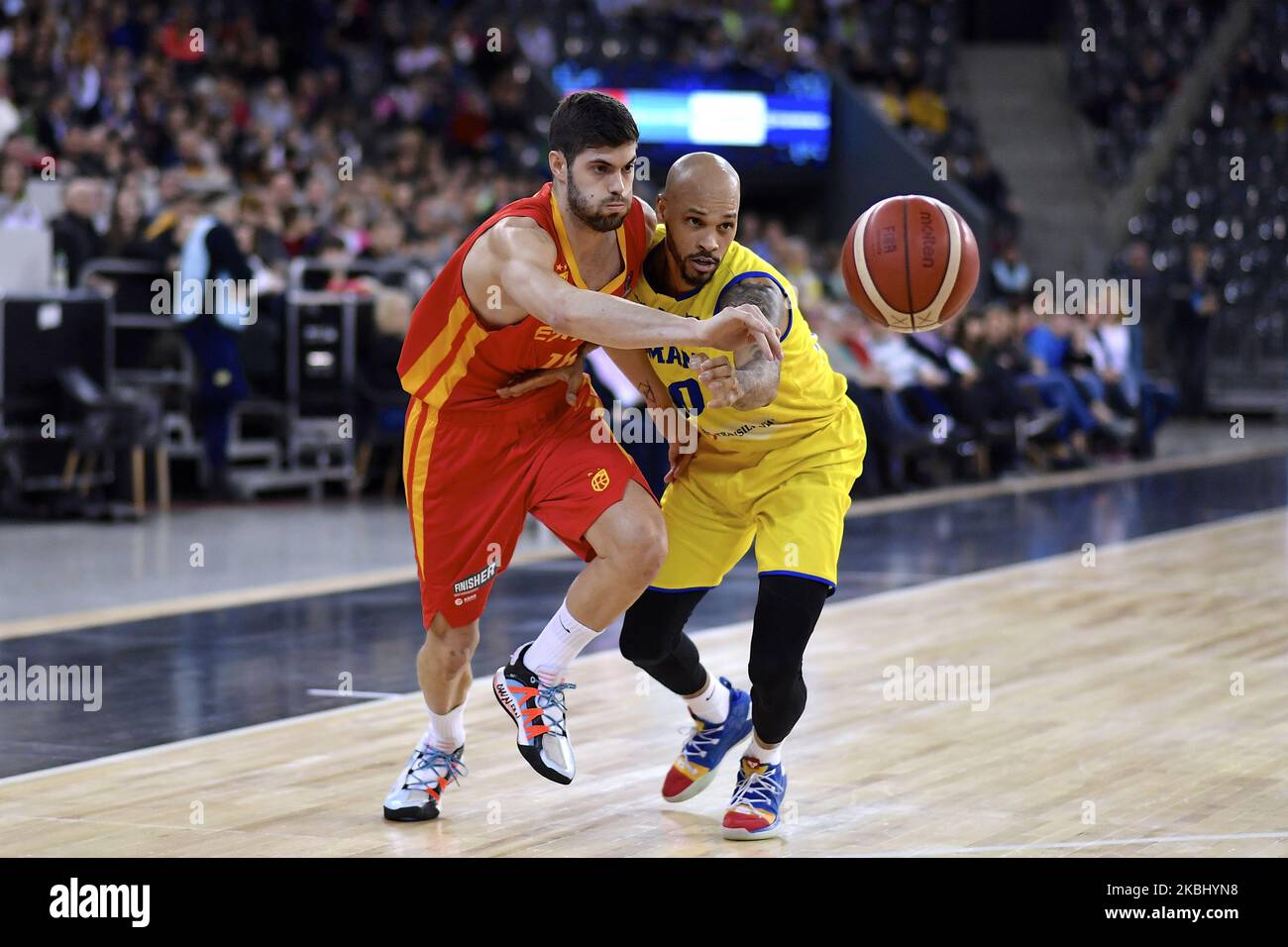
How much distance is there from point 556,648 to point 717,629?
3.20 m

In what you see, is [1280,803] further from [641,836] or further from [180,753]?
[180,753]

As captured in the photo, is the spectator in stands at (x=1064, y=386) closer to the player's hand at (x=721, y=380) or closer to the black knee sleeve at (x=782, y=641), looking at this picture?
the black knee sleeve at (x=782, y=641)

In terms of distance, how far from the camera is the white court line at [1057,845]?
13.9ft

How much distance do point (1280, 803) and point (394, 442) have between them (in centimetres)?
827

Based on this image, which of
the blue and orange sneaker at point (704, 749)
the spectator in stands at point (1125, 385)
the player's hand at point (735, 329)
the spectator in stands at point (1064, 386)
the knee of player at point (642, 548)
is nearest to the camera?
the player's hand at point (735, 329)

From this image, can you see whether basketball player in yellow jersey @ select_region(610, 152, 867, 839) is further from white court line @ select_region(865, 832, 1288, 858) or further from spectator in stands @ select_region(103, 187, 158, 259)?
spectator in stands @ select_region(103, 187, 158, 259)

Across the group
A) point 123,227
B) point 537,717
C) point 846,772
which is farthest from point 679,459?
point 123,227

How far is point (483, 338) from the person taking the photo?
14.8 feet

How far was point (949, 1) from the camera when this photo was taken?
80.7 ft

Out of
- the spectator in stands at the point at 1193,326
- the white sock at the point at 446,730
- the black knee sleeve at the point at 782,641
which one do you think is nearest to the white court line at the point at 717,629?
the white sock at the point at 446,730

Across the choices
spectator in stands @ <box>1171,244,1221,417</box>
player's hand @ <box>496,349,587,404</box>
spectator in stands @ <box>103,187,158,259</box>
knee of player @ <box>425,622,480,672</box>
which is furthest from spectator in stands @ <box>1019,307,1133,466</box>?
knee of player @ <box>425,622,480,672</box>

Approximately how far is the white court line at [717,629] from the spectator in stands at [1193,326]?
29.4 ft

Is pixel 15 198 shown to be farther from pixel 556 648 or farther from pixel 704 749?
pixel 556 648

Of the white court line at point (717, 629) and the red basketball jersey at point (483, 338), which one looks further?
the white court line at point (717, 629)
